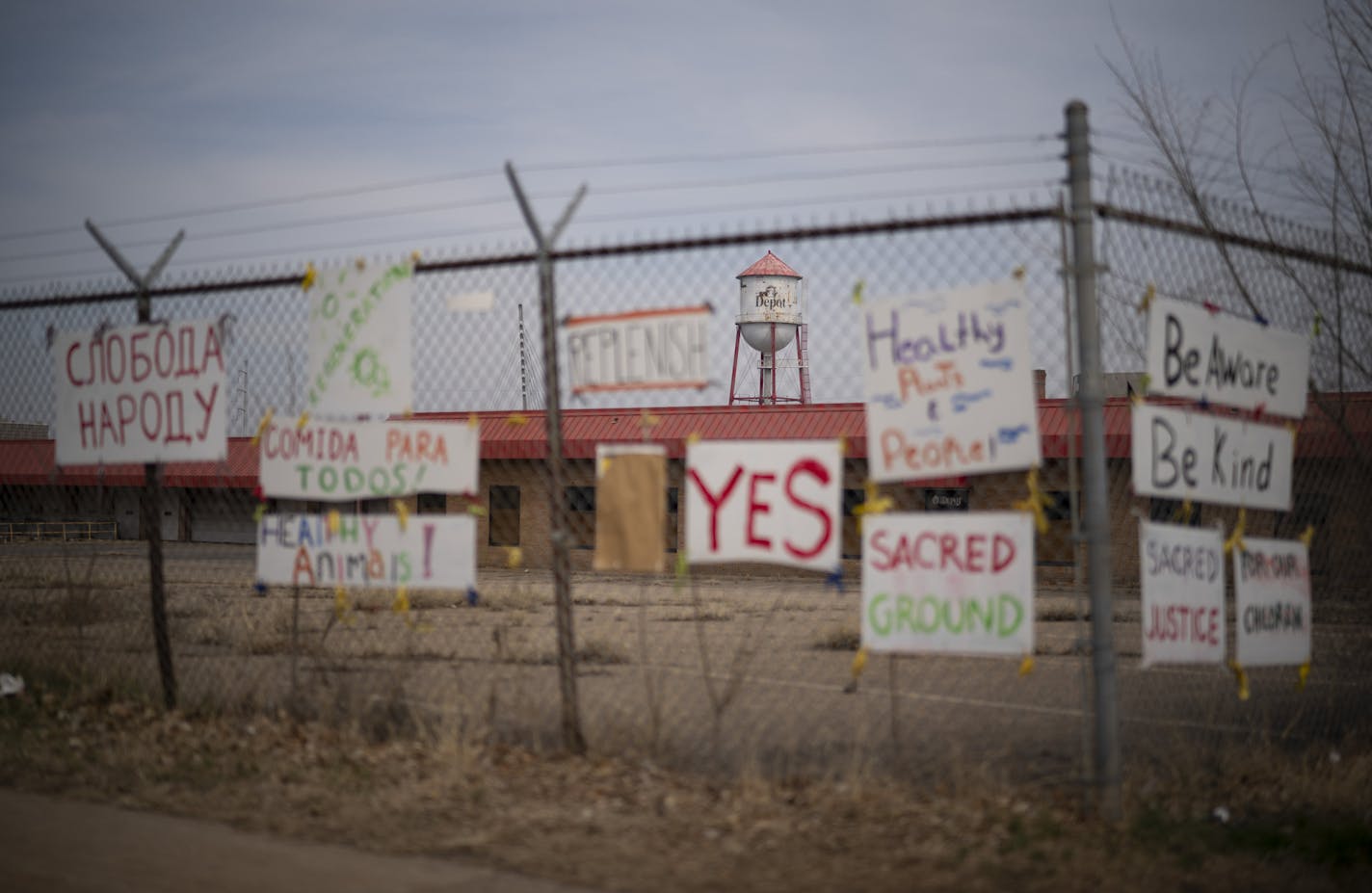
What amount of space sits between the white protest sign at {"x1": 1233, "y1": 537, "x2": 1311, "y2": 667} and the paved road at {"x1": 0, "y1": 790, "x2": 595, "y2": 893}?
3216 millimetres

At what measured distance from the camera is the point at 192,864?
4.62m

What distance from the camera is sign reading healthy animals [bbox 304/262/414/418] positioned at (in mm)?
6160

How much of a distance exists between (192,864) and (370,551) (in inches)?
73.3

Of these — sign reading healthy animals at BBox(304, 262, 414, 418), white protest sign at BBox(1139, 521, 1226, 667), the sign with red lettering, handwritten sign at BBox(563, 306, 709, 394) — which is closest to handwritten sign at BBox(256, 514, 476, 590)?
sign reading healthy animals at BBox(304, 262, 414, 418)

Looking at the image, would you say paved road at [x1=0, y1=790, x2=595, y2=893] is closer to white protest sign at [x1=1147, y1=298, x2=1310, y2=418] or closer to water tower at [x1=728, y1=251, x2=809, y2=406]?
white protest sign at [x1=1147, y1=298, x2=1310, y2=418]

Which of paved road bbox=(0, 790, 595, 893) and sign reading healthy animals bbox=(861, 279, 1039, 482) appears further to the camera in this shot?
sign reading healthy animals bbox=(861, 279, 1039, 482)

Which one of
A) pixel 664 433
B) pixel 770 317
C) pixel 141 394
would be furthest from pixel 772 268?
pixel 141 394

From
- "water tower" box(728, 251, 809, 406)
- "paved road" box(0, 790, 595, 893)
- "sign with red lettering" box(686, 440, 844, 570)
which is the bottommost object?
"paved road" box(0, 790, 595, 893)

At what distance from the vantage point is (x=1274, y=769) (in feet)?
19.6

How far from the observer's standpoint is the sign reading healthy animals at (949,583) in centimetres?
496

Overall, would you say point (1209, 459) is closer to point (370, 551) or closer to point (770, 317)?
point (370, 551)

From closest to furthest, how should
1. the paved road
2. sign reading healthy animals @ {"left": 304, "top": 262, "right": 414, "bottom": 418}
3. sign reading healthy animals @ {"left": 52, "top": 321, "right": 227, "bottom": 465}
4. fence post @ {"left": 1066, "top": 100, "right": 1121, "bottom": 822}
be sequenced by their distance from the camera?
the paved road
fence post @ {"left": 1066, "top": 100, "right": 1121, "bottom": 822}
sign reading healthy animals @ {"left": 304, "top": 262, "right": 414, "bottom": 418}
sign reading healthy animals @ {"left": 52, "top": 321, "right": 227, "bottom": 465}

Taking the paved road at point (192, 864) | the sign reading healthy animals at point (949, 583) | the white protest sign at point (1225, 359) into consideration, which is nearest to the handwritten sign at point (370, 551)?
the paved road at point (192, 864)

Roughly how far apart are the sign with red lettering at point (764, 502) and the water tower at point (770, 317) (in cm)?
3175
